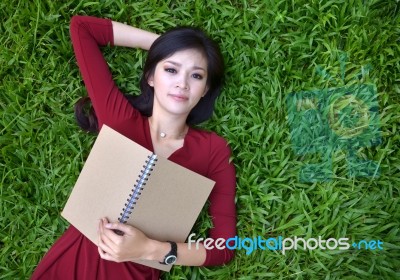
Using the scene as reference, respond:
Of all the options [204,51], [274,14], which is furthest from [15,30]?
[274,14]

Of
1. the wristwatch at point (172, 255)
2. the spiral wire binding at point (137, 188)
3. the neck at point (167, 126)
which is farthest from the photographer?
the neck at point (167, 126)

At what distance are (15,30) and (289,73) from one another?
4.47ft

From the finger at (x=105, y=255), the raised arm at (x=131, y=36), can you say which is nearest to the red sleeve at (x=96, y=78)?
the raised arm at (x=131, y=36)

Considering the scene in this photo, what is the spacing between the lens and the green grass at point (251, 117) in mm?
1912

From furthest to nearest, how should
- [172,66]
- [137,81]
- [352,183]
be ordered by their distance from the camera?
1. [137,81]
2. [352,183]
3. [172,66]

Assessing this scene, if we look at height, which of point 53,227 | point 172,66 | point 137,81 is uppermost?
point 172,66

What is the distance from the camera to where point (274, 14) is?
6.47ft

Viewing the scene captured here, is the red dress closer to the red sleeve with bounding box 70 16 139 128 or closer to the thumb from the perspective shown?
the red sleeve with bounding box 70 16 139 128

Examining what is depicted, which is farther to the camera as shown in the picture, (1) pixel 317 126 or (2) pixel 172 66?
(1) pixel 317 126

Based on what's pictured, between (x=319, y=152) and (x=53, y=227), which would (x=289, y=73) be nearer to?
(x=319, y=152)

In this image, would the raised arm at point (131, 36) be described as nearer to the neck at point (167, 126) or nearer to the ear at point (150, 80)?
the ear at point (150, 80)

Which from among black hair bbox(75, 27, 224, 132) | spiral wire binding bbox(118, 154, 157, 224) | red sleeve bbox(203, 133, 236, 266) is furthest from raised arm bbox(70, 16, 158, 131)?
red sleeve bbox(203, 133, 236, 266)

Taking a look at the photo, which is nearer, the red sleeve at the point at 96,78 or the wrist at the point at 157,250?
the wrist at the point at 157,250

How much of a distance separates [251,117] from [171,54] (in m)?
0.51
